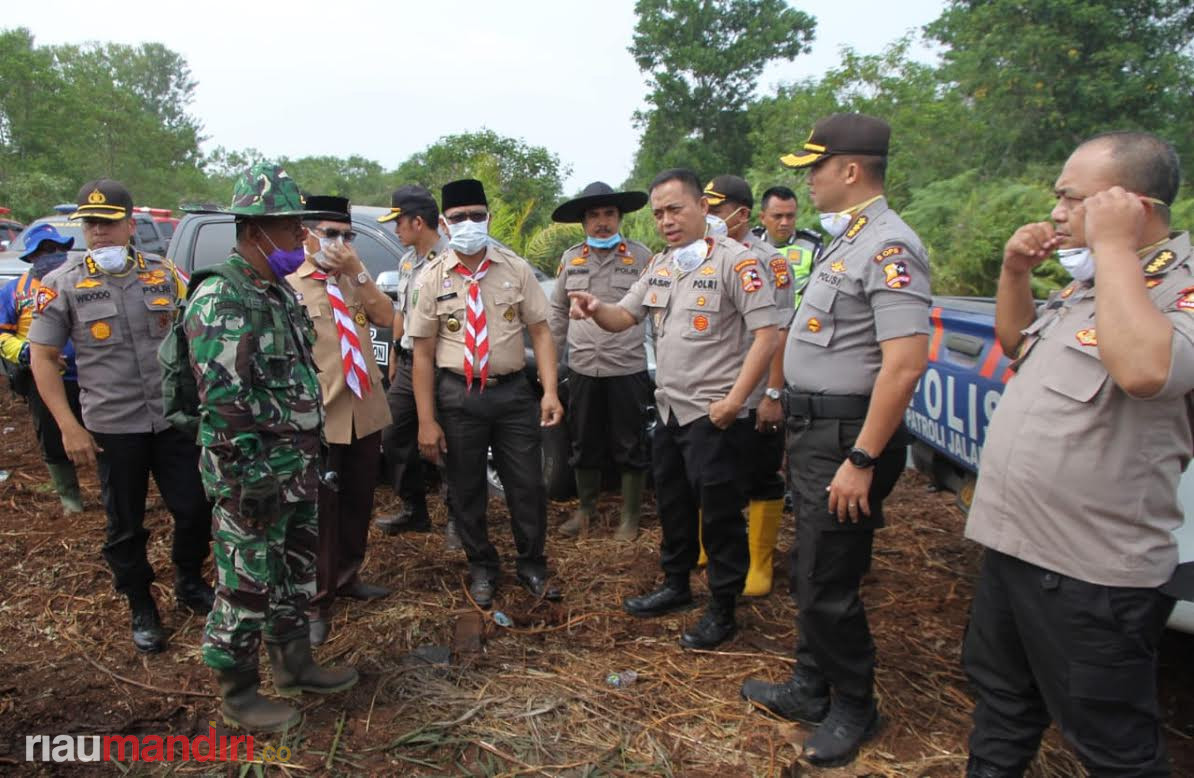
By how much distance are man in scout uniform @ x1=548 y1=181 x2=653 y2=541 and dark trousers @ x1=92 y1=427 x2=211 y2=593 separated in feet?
6.69

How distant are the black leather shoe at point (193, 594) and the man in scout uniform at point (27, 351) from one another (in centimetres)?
132

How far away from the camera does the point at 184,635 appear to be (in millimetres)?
3650

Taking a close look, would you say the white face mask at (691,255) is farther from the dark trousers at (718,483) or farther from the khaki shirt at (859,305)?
the khaki shirt at (859,305)

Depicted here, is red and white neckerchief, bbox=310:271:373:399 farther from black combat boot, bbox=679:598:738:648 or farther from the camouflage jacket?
black combat boot, bbox=679:598:738:648

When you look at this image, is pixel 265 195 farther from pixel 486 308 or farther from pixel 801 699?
pixel 801 699

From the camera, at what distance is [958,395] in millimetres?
3461

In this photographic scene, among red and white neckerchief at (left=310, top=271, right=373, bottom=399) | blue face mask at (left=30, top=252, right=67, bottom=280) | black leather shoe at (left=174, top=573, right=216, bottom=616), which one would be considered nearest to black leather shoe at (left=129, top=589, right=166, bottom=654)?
black leather shoe at (left=174, top=573, right=216, bottom=616)

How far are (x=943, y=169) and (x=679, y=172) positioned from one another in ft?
53.2

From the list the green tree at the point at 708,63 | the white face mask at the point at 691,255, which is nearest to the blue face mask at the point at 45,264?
the white face mask at the point at 691,255

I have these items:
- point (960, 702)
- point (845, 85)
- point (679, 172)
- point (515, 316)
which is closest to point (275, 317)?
point (515, 316)

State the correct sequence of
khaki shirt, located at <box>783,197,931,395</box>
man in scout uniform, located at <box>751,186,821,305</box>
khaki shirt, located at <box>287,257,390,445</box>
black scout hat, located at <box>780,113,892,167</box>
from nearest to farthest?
khaki shirt, located at <box>783,197,931,395</box> → black scout hat, located at <box>780,113,892,167</box> → khaki shirt, located at <box>287,257,390,445</box> → man in scout uniform, located at <box>751,186,821,305</box>

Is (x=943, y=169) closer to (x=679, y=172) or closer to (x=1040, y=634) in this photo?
(x=679, y=172)

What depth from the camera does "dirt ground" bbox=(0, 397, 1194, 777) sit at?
2.71 m

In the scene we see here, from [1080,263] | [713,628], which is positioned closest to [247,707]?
[713,628]
